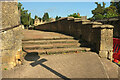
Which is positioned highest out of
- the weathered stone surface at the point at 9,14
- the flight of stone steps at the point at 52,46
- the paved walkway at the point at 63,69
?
the weathered stone surface at the point at 9,14

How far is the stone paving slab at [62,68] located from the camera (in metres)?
2.54

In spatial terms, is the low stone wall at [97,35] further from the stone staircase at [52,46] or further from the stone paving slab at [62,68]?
the stone paving slab at [62,68]

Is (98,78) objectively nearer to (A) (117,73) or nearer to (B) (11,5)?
(A) (117,73)

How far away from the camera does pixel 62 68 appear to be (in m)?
2.86

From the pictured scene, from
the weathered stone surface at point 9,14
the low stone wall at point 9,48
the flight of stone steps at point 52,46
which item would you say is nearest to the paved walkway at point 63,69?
the low stone wall at point 9,48

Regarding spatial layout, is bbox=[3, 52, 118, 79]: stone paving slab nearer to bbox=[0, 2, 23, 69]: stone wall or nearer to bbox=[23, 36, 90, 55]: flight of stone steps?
bbox=[0, 2, 23, 69]: stone wall

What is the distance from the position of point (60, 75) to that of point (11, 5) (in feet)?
8.12

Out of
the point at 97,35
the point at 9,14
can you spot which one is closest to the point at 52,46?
the point at 97,35

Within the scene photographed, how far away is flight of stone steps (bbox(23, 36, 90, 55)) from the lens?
3969 mm

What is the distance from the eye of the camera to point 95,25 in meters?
4.38

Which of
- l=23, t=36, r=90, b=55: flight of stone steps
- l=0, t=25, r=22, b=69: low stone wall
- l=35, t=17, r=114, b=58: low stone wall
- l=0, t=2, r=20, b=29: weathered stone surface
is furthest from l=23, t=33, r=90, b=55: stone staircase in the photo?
l=0, t=2, r=20, b=29: weathered stone surface

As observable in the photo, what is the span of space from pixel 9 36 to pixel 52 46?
1838 mm

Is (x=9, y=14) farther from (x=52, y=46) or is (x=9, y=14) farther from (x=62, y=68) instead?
(x=62, y=68)

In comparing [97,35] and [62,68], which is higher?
[97,35]
